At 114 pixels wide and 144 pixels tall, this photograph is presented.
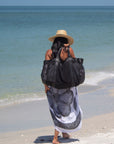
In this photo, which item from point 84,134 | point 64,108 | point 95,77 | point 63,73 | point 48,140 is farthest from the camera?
point 95,77

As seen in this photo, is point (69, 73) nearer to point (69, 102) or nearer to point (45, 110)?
point (69, 102)

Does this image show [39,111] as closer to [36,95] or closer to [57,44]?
[36,95]

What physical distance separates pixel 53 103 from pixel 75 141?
2.11 feet

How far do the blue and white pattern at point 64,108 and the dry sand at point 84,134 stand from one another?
0.29m

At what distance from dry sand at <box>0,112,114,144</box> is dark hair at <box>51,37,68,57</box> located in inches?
Result: 49.5

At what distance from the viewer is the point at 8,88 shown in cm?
865

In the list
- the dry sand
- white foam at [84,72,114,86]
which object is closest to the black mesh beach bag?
the dry sand

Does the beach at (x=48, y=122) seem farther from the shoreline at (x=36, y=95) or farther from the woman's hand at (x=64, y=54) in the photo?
the woman's hand at (x=64, y=54)

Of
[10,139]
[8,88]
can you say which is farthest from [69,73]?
[8,88]

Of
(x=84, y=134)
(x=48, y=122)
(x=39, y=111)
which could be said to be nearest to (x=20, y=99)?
(x=39, y=111)

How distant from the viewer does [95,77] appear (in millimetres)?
9711

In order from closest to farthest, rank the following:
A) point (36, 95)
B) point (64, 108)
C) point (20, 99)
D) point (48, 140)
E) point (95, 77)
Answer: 1. point (64, 108)
2. point (48, 140)
3. point (20, 99)
4. point (36, 95)
5. point (95, 77)

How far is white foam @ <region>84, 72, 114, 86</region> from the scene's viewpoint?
906 centimetres

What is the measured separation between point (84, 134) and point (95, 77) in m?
4.87
